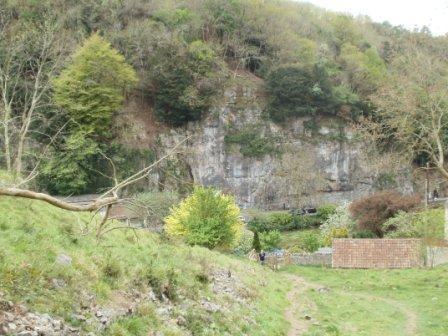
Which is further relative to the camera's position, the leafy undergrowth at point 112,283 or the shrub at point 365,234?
the shrub at point 365,234

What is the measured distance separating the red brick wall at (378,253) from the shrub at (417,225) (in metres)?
0.97

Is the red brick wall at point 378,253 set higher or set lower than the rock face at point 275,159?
lower

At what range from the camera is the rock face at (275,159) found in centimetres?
5609

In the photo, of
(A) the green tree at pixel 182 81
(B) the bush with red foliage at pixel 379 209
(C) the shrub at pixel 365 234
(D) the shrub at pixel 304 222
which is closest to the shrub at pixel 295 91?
(A) the green tree at pixel 182 81

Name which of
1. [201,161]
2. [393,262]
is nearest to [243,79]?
[201,161]

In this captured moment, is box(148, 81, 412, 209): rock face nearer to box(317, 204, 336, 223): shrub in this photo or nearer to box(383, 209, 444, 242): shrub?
box(317, 204, 336, 223): shrub

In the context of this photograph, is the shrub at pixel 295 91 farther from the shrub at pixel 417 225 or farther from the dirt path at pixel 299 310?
the dirt path at pixel 299 310

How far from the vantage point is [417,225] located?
3122 centimetres

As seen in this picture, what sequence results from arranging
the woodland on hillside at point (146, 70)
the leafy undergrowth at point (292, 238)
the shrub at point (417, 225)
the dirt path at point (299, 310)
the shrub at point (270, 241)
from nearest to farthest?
1. the dirt path at point (299, 310)
2. the shrub at point (417, 225)
3. the shrub at point (270, 241)
4. the leafy undergrowth at point (292, 238)
5. the woodland on hillside at point (146, 70)

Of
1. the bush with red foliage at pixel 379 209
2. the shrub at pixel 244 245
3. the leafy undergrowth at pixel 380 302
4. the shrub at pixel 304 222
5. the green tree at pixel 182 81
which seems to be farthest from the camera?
the green tree at pixel 182 81

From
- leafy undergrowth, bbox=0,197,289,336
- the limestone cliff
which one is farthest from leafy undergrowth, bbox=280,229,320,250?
leafy undergrowth, bbox=0,197,289,336

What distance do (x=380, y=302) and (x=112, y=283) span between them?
40.5 feet

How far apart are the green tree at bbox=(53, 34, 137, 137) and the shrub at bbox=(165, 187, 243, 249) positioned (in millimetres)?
20244

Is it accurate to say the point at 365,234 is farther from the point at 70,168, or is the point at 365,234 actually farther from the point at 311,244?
the point at 70,168
